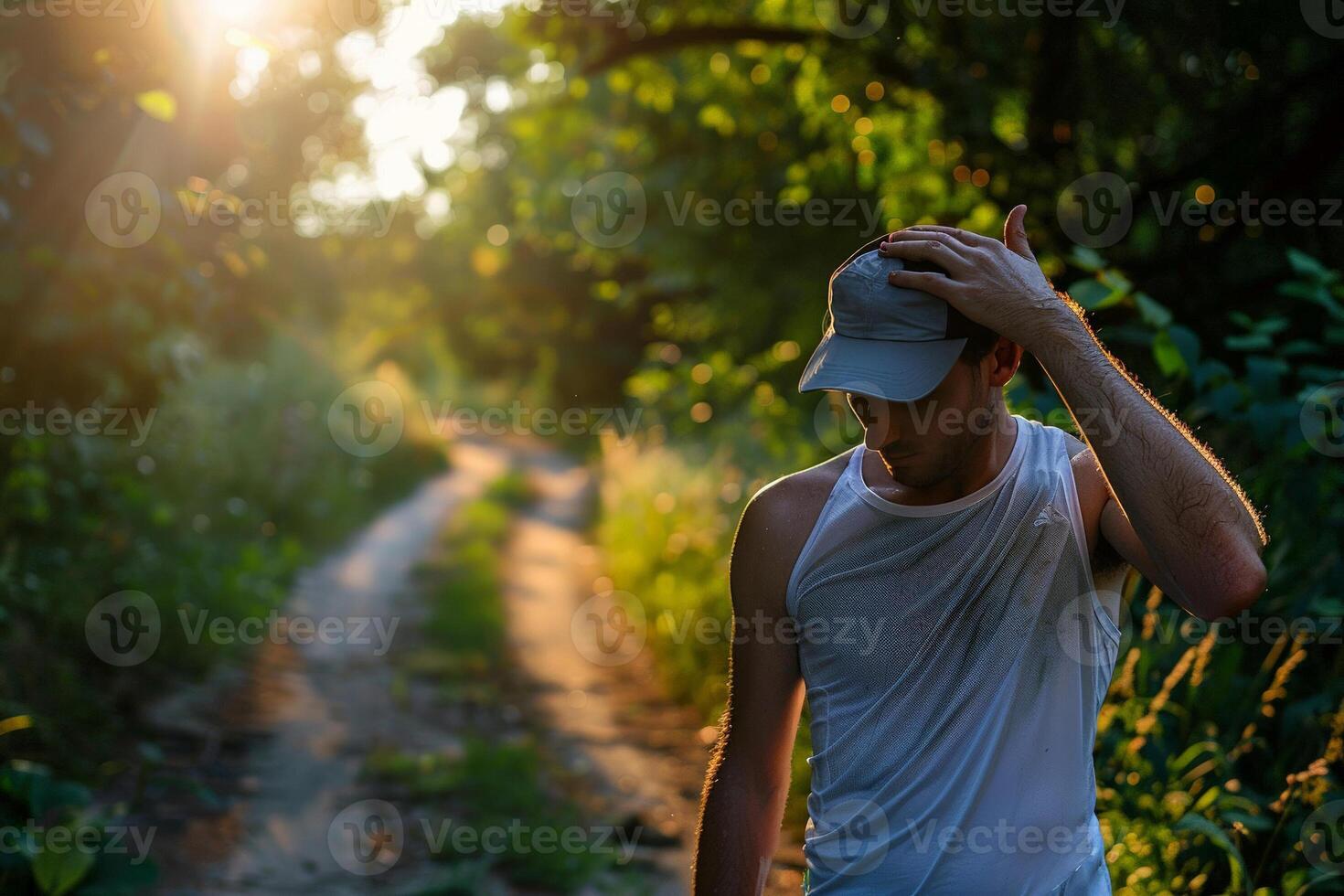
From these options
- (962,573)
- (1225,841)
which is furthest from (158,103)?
(1225,841)

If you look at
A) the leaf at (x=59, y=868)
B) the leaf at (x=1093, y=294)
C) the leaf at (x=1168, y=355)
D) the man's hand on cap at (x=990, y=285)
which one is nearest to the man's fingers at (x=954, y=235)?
the man's hand on cap at (x=990, y=285)

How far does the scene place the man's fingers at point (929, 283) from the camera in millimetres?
2064

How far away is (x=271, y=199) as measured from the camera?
365 inches

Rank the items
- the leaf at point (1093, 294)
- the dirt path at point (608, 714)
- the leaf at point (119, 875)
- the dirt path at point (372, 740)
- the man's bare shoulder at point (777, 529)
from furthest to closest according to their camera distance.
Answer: the dirt path at point (608, 714), the dirt path at point (372, 740), the leaf at point (119, 875), the leaf at point (1093, 294), the man's bare shoulder at point (777, 529)

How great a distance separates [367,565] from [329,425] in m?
6.02

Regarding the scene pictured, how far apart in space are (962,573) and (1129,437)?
39 cm

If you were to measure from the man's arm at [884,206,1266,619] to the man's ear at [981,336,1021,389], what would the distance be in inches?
4.6

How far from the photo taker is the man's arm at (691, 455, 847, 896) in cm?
238

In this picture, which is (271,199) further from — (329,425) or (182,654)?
(329,425)

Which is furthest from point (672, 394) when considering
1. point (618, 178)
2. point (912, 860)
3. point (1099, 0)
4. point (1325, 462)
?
point (912, 860)

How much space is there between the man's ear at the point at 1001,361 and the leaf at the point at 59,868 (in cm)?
381

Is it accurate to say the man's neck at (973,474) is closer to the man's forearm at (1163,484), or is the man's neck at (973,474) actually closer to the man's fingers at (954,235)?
the man's forearm at (1163,484)

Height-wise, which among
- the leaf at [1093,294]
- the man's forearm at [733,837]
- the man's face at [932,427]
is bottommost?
the man's forearm at [733,837]

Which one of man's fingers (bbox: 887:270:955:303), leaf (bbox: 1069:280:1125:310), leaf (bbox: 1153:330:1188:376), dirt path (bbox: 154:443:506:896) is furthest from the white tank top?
dirt path (bbox: 154:443:506:896)
